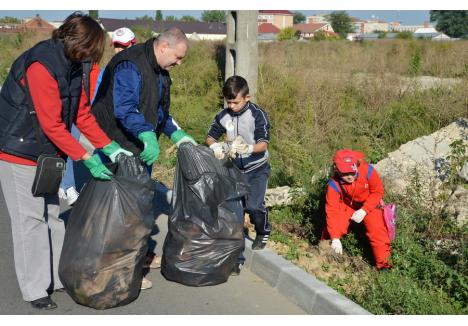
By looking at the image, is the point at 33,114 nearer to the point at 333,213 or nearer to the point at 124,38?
the point at 333,213

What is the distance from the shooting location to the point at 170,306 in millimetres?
3975

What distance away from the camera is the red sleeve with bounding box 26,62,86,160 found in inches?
133

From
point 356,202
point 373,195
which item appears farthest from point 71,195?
point 373,195

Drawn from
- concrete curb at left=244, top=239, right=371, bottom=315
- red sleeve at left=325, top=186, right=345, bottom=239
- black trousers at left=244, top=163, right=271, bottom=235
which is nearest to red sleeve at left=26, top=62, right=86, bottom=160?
black trousers at left=244, top=163, right=271, bottom=235

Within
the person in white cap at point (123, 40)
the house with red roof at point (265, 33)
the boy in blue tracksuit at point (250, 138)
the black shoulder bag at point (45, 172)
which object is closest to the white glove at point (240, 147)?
the boy in blue tracksuit at point (250, 138)

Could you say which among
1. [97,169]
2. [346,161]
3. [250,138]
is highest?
[97,169]

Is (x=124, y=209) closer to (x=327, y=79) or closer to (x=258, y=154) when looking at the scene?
(x=258, y=154)

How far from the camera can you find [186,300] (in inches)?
160

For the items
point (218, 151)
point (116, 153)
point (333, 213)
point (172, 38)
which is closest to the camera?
point (116, 153)

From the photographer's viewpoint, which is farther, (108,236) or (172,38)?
(172,38)

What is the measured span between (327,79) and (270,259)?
5.83 meters

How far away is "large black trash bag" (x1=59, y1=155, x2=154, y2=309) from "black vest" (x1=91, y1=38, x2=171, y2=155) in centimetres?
42

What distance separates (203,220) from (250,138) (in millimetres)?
845

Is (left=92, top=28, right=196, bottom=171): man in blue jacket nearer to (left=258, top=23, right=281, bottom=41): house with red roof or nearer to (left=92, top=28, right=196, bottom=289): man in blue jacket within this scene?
(left=92, top=28, right=196, bottom=289): man in blue jacket
